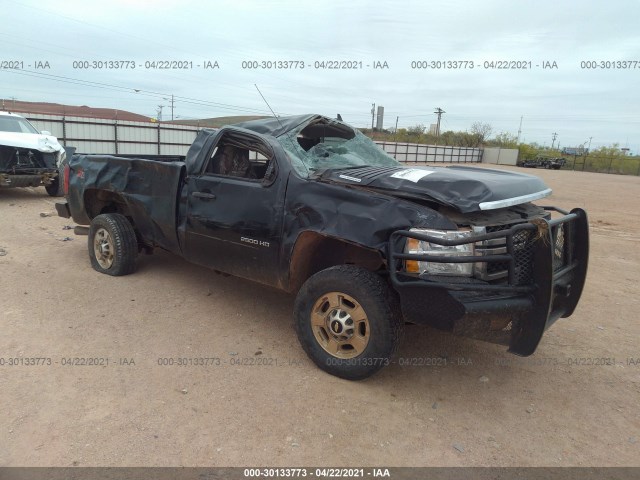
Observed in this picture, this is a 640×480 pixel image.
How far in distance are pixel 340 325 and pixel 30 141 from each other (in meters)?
10.5

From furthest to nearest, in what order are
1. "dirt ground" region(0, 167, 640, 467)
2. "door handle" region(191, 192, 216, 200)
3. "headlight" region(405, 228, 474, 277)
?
"door handle" region(191, 192, 216, 200) → "headlight" region(405, 228, 474, 277) → "dirt ground" region(0, 167, 640, 467)

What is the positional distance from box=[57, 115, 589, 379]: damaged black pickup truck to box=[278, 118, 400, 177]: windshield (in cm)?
2

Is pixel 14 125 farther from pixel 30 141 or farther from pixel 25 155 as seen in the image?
pixel 25 155

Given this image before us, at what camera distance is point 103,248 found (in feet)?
17.8

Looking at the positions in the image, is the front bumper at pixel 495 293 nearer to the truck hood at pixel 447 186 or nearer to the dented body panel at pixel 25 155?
the truck hood at pixel 447 186

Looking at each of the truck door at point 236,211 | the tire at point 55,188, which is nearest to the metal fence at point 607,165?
the tire at point 55,188

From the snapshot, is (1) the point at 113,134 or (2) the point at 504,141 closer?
(1) the point at 113,134

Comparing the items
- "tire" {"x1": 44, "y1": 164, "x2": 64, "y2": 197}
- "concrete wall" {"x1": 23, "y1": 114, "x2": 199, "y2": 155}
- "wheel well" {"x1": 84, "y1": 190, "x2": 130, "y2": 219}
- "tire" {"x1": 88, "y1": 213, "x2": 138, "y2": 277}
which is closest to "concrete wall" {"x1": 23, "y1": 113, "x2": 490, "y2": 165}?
"concrete wall" {"x1": 23, "y1": 114, "x2": 199, "y2": 155}

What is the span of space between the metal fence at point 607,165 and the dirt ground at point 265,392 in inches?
2387

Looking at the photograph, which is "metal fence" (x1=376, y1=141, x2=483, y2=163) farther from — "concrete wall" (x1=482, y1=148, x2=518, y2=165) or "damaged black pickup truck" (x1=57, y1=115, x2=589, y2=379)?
"damaged black pickup truck" (x1=57, y1=115, x2=589, y2=379)

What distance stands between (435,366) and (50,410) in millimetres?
2736

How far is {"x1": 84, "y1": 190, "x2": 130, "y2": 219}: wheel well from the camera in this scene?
17.9 ft

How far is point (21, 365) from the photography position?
3.38 meters

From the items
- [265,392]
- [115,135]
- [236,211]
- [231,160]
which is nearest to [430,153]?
[115,135]
